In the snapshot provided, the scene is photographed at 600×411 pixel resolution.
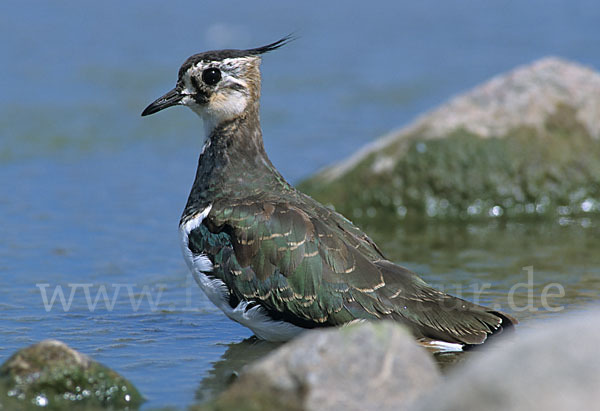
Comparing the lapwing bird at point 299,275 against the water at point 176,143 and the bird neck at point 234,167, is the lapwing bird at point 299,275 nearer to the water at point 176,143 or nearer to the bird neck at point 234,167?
the bird neck at point 234,167

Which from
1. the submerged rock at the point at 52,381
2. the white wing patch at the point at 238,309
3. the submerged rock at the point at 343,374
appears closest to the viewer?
the submerged rock at the point at 343,374

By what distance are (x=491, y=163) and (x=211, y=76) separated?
4.69 meters

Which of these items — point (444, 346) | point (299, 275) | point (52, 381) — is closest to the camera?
point (52, 381)

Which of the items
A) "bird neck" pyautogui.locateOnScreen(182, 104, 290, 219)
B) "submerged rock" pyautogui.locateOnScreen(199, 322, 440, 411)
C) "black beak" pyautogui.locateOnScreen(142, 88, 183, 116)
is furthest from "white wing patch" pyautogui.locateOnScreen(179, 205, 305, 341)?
"submerged rock" pyautogui.locateOnScreen(199, 322, 440, 411)

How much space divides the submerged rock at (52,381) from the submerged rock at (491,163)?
601 cm

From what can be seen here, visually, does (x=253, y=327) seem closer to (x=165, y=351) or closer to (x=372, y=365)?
(x=165, y=351)

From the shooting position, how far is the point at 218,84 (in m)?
7.65

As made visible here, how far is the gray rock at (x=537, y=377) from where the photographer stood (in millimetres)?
3809

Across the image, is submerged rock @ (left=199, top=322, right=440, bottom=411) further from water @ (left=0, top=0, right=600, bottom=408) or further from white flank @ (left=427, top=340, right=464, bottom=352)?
white flank @ (left=427, top=340, right=464, bottom=352)

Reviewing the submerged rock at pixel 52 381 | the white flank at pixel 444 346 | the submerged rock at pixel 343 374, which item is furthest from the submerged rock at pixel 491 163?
the submerged rock at pixel 343 374

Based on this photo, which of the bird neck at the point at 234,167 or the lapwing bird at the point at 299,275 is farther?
the bird neck at the point at 234,167

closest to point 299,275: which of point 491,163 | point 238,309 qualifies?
point 238,309

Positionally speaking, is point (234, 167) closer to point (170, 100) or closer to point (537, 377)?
point (170, 100)

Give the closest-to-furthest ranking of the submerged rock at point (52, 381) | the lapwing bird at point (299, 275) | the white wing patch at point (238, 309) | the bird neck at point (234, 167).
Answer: the submerged rock at point (52, 381) → the lapwing bird at point (299, 275) → the white wing patch at point (238, 309) → the bird neck at point (234, 167)
